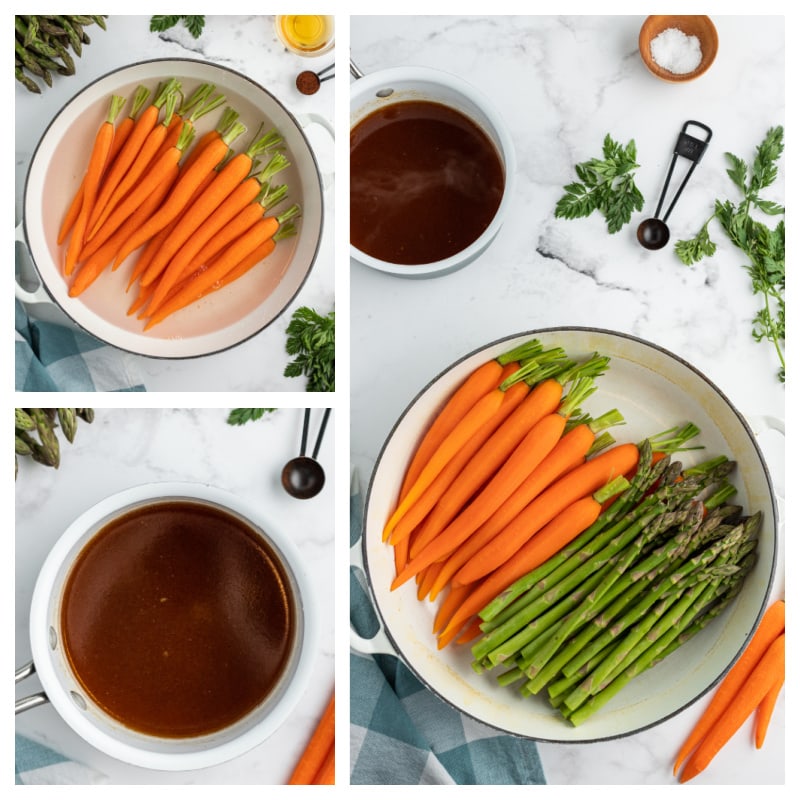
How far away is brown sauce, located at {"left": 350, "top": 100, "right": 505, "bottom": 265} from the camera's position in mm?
988

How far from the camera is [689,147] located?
1.04 metres

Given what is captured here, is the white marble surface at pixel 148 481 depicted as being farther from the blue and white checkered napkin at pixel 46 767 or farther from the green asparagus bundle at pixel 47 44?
the green asparagus bundle at pixel 47 44

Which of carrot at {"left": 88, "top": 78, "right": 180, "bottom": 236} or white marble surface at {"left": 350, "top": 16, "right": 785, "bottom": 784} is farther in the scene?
white marble surface at {"left": 350, "top": 16, "right": 785, "bottom": 784}

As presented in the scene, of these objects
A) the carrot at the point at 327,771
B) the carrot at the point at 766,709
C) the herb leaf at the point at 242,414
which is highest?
the herb leaf at the point at 242,414

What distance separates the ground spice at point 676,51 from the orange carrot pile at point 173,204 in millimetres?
479

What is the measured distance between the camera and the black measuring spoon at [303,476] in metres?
0.99

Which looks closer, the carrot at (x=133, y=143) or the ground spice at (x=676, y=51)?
the carrot at (x=133, y=143)

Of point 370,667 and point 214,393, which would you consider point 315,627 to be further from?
point 214,393

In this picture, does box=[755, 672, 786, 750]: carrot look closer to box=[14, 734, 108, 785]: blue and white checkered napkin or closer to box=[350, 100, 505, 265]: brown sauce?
box=[350, 100, 505, 265]: brown sauce

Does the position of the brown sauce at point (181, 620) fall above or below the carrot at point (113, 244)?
below

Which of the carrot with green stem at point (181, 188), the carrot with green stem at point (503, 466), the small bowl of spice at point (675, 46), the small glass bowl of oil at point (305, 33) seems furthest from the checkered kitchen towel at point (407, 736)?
the small bowl of spice at point (675, 46)

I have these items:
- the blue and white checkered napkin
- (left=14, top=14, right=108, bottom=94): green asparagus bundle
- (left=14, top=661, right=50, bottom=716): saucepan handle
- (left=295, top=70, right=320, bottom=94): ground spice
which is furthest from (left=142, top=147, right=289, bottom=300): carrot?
the blue and white checkered napkin

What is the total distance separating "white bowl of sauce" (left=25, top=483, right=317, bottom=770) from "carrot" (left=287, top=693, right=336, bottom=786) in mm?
90
